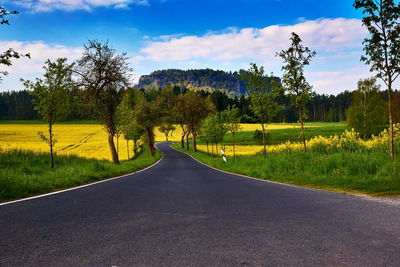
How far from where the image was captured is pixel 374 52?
1296cm

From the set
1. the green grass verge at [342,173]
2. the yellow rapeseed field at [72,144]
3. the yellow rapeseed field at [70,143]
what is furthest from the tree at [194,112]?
the green grass verge at [342,173]

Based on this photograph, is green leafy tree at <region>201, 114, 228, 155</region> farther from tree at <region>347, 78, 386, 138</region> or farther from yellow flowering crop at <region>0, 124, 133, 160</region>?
tree at <region>347, 78, 386, 138</region>

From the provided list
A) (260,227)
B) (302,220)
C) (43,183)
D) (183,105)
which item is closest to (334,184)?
(302,220)

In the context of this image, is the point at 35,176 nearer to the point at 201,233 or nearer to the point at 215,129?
the point at 201,233

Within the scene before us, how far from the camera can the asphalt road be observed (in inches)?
132

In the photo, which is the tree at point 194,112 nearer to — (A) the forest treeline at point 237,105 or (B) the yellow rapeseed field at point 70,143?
(B) the yellow rapeseed field at point 70,143

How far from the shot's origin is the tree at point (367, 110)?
56.7 m

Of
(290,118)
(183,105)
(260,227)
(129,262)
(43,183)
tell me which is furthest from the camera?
(290,118)

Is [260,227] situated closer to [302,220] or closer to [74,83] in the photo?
[302,220]

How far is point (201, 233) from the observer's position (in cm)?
433

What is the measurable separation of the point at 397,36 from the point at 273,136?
190 ft

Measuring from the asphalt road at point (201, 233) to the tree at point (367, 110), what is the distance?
5693cm

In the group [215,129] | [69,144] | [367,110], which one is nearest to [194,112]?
[215,129]

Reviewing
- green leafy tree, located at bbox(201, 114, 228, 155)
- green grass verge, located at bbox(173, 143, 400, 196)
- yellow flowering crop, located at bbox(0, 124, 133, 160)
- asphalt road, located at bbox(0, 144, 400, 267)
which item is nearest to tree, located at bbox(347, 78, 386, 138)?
green leafy tree, located at bbox(201, 114, 228, 155)
